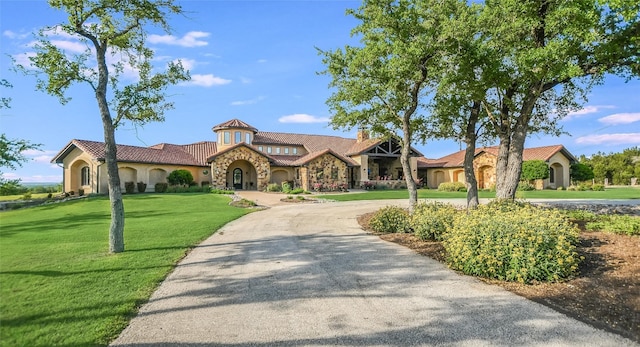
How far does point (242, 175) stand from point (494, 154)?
2573cm

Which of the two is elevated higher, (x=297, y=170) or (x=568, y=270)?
(x=297, y=170)

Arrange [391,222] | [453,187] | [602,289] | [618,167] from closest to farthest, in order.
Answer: [602,289]
[391,222]
[453,187]
[618,167]

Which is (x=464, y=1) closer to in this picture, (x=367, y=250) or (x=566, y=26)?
(x=566, y=26)

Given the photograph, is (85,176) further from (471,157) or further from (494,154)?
(494,154)

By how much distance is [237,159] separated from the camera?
32812 millimetres

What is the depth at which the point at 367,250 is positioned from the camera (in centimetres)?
Result: 825

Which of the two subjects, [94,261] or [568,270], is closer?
[568,270]

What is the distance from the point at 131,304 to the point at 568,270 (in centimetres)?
678

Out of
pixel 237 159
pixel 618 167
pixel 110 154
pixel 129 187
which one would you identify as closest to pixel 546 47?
pixel 110 154

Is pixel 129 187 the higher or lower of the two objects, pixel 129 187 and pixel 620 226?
the higher

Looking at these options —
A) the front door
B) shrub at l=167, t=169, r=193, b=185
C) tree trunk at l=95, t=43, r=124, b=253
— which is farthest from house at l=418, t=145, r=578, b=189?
tree trunk at l=95, t=43, r=124, b=253

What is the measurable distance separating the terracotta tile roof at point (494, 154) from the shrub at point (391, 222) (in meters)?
24.9

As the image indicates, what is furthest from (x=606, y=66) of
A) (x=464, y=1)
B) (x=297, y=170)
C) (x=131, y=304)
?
(x=297, y=170)

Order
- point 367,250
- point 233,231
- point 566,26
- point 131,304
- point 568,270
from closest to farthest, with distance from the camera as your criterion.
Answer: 1. point 131,304
2. point 568,270
3. point 367,250
4. point 566,26
5. point 233,231
